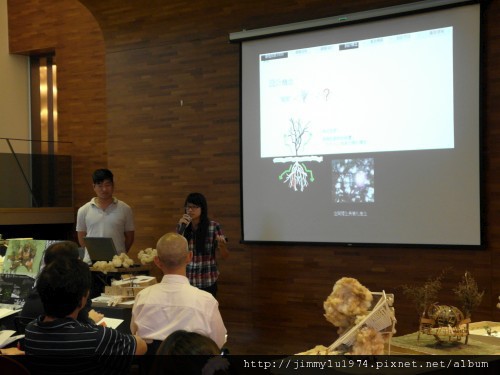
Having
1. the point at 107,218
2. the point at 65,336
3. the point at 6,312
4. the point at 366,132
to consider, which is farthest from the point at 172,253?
the point at 107,218

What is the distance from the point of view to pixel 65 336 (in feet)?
8.01

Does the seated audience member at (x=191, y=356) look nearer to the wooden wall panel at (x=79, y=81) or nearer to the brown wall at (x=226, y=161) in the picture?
the brown wall at (x=226, y=161)

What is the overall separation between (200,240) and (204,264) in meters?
0.22

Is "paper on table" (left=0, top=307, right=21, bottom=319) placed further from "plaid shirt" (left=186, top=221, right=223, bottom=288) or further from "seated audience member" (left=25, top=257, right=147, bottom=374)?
"plaid shirt" (left=186, top=221, right=223, bottom=288)

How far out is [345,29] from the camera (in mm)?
6262

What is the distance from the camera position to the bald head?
3.42 meters

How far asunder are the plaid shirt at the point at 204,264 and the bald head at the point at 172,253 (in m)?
2.52

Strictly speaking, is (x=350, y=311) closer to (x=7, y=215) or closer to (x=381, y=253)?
(x=381, y=253)

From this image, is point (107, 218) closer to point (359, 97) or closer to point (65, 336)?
point (359, 97)

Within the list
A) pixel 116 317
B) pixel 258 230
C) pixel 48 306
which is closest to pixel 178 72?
pixel 258 230

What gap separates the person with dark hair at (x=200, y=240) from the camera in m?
5.96

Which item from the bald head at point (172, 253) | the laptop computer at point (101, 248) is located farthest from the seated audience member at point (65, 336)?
the laptop computer at point (101, 248)

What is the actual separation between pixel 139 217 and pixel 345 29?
10.7 ft

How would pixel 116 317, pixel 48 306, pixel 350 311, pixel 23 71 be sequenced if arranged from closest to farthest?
pixel 48 306 → pixel 350 311 → pixel 116 317 → pixel 23 71
